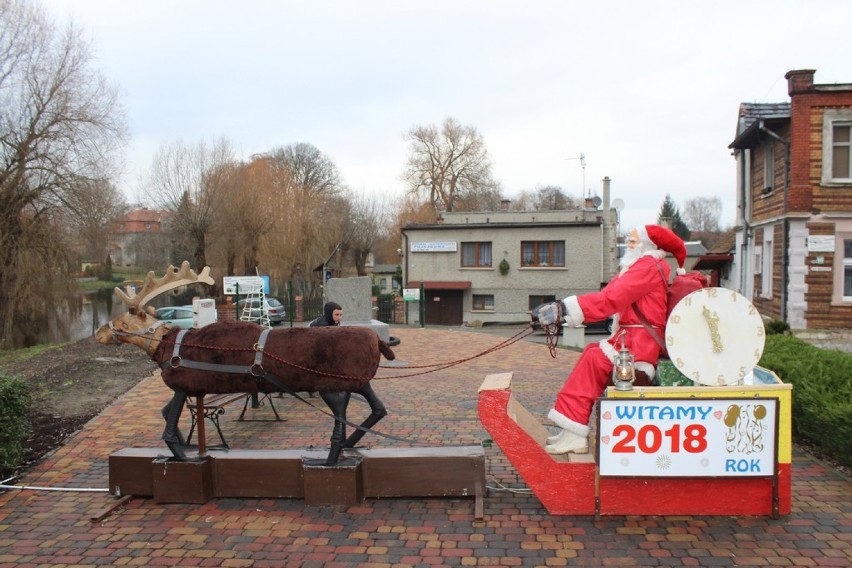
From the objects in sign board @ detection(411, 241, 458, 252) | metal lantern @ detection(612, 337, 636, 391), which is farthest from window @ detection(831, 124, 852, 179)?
sign board @ detection(411, 241, 458, 252)

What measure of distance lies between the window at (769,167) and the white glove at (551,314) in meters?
16.5

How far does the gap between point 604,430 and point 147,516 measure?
381cm

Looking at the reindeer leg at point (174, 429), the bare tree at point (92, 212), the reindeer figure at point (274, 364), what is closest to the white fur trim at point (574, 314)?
the reindeer figure at point (274, 364)

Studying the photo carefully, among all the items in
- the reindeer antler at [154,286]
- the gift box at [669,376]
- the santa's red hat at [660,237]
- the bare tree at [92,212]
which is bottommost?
the gift box at [669,376]

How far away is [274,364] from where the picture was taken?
5.25m

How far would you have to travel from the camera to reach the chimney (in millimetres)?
16016

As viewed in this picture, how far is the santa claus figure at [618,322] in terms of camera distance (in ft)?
15.6

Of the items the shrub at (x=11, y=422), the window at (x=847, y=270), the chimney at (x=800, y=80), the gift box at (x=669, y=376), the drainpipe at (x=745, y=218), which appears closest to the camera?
the gift box at (x=669, y=376)

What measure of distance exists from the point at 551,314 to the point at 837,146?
1600 cm

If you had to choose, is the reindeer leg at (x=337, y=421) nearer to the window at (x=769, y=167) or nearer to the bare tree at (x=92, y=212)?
the window at (x=769, y=167)

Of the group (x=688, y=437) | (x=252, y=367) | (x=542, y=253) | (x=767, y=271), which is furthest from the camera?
(x=542, y=253)

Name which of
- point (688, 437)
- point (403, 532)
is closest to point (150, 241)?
point (403, 532)

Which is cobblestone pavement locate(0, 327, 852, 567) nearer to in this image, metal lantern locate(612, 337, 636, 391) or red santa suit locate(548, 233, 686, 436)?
red santa suit locate(548, 233, 686, 436)

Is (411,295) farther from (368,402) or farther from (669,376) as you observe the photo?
(669,376)
